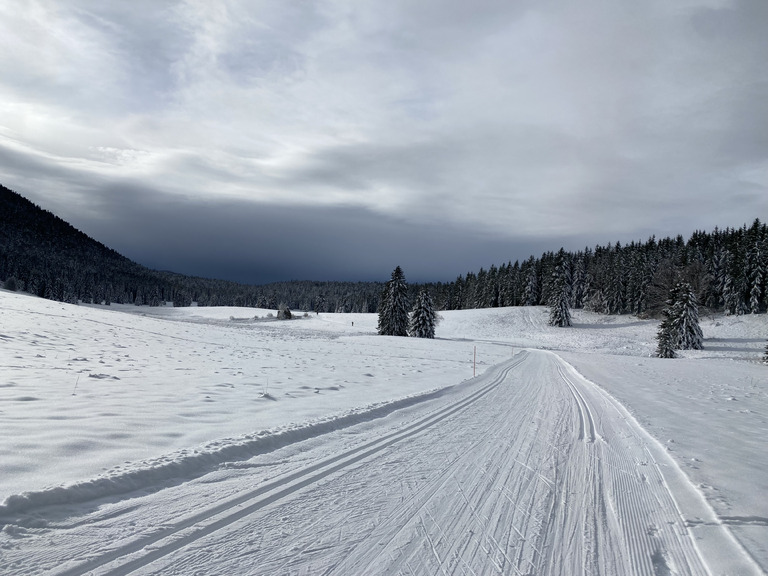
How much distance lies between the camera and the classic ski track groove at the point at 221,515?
2.89 metres

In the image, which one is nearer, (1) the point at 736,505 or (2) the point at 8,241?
(1) the point at 736,505

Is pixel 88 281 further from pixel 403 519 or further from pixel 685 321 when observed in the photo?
pixel 403 519

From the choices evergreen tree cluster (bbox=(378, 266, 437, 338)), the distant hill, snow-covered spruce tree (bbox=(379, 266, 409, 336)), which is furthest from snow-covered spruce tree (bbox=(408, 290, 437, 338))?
the distant hill

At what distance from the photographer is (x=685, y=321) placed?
3975 centimetres

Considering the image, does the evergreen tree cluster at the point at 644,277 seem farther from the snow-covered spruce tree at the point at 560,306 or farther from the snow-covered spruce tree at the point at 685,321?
the snow-covered spruce tree at the point at 685,321

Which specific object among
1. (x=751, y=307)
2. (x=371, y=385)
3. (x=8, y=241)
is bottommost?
(x=371, y=385)

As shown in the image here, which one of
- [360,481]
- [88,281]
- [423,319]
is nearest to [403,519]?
[360,481]

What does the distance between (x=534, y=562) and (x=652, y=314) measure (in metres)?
75.7

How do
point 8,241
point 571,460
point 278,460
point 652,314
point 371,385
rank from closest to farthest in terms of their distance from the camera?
point 278,460
point 571,460
point 371,385
point 652,314
point 8,241

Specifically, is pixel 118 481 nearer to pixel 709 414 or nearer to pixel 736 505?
pixel 736 505

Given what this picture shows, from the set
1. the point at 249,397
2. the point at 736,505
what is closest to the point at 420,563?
the point at 736,505

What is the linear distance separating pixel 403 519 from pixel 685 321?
47109mm

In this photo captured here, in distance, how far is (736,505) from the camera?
4250 mm

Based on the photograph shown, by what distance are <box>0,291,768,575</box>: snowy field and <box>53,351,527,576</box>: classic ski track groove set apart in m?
0.02
